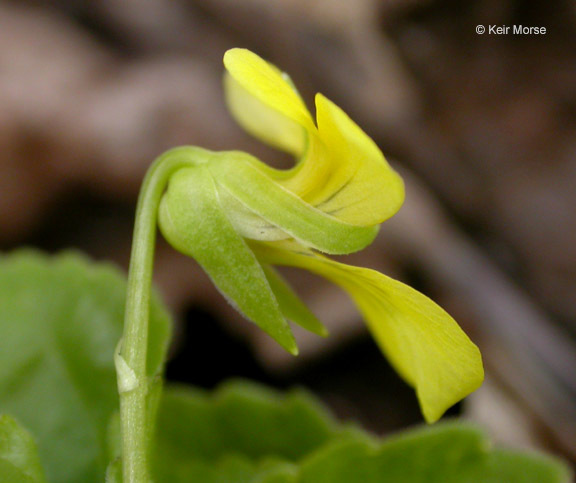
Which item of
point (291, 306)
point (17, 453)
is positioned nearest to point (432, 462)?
point (291, 306)

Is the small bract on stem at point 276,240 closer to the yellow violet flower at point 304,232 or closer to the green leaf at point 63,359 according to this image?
the yellow violet flower at point 304,232

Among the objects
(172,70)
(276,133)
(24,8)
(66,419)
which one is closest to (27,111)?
(172,70)

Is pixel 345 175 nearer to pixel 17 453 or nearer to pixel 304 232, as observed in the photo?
pixel 304 232

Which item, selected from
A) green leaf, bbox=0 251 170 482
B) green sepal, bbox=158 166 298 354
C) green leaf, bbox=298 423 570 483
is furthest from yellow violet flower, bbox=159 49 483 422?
green leaf, bbox=0 251 170 482

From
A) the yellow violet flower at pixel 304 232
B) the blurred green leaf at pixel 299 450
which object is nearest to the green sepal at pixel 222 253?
the yellow violet flower at pixel 304 232

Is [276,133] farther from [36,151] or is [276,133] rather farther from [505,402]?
[36,151]
